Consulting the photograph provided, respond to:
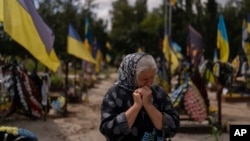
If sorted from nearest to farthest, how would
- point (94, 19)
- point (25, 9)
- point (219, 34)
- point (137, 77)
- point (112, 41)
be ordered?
1. point (137, 77)
2. point (25, 9)
3. point (219, 34)
4. point (94, 19)
5. point (112, 41)

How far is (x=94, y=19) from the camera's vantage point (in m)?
53.2

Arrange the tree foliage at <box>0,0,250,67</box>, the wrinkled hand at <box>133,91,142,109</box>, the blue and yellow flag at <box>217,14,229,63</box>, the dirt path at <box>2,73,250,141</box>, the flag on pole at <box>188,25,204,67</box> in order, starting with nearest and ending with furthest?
the wrinkled hand at <box>133,91,142,109</box>
the dirt path at <box>2,73,250,141</box>
the blue and yellow flag at <box>217,14,229,63</box>
the flag on pole at <box>188,25,204,67</box>
the tree foliage at <box>0,0,250,67</box>

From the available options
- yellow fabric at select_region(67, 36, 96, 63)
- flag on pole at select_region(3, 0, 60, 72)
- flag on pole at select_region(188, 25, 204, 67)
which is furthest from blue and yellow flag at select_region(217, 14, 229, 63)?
flag on pole at select_region(188, 25, 204, 67)

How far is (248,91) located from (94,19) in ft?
122

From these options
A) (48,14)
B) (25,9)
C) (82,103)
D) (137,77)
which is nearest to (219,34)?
(25,9)

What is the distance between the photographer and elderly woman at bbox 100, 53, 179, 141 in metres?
2.94

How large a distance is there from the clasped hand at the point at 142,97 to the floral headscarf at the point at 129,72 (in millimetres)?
106

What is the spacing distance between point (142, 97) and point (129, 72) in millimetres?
197

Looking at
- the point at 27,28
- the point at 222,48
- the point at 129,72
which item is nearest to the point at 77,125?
the point at 222,48

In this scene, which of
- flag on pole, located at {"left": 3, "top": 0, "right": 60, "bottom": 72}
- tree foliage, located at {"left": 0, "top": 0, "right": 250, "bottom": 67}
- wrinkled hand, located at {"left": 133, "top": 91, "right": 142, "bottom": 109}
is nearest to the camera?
wrinkled hand, located at {"left": 133, "top": 91, "right": 142, "bottom": 109}

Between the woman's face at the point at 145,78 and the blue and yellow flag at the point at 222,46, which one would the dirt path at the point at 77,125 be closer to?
the blue and yellow flag at the point at 222,46

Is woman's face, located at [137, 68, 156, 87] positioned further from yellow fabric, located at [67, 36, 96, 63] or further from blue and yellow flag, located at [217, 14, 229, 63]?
yellow fabric, located at [67, 36, 96, 63]

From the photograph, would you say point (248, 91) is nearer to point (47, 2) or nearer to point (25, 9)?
point (25, 9)

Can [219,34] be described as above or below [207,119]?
above
